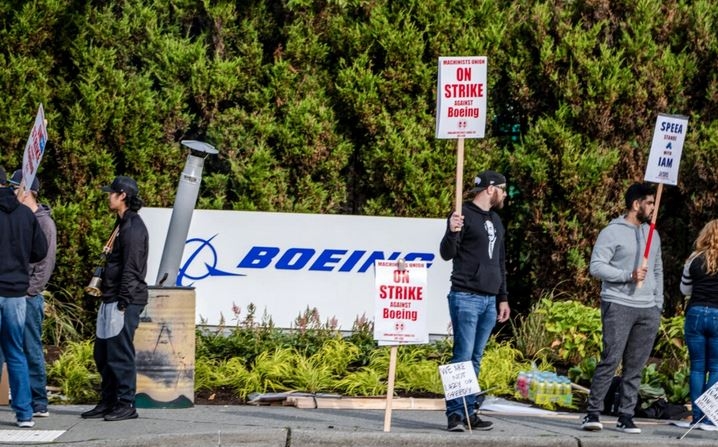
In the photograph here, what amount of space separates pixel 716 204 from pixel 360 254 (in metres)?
4.22

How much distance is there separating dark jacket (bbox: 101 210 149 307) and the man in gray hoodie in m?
3.62

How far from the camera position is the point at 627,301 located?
978cm

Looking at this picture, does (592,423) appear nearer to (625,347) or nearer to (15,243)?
(625,347)

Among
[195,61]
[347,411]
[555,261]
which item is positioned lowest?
[347,411]

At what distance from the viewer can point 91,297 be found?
1359cm

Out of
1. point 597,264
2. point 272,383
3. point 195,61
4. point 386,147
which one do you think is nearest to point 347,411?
point 272,383

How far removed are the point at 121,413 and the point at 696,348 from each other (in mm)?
4792

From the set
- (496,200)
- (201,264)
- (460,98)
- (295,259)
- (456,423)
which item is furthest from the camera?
(295,259)

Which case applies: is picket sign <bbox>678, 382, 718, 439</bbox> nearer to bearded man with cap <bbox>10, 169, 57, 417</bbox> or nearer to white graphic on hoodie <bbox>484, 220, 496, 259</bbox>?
white graphic on hoodie <bbox>484, 220, 496, 259</bbox>

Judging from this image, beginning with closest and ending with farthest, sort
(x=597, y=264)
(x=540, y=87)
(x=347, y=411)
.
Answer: (x=597, y=264)
(x=347, y=411)
(x=540, y=87)

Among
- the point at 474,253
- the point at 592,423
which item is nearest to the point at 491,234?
the point at 474,253

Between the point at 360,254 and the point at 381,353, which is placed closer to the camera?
the point at 381,353

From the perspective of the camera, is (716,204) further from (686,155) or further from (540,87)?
(540,87)

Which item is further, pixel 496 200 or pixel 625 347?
pixel 625 347
